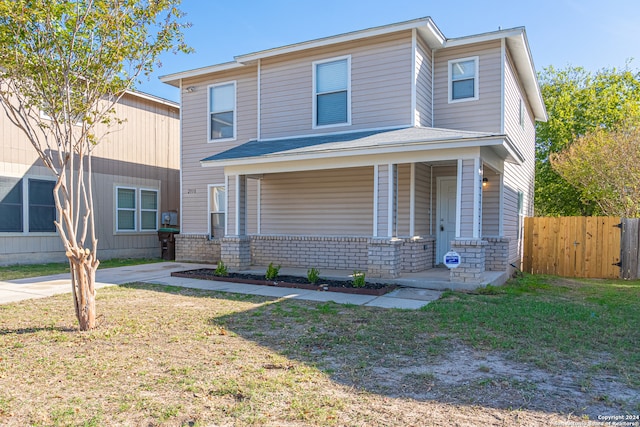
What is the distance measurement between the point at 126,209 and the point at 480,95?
11.6m

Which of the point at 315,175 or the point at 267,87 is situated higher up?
the point at 267,87

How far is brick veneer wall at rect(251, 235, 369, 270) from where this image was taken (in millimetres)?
10477

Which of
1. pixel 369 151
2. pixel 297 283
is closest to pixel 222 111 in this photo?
pixel 369 151

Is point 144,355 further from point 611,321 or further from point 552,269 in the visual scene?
point 552,269

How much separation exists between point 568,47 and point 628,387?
22.7 meters

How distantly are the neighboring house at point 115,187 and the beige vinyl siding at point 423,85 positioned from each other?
7.05 metres

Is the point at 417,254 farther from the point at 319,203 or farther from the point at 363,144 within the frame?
the point at 363,144

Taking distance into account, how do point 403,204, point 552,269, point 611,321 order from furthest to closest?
1. point 552,269
2. point 403,204
3. point 611,321

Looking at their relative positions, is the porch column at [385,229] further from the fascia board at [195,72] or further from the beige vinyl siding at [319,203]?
the fascia board at [195,72]

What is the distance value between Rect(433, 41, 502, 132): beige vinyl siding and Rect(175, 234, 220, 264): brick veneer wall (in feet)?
23.4

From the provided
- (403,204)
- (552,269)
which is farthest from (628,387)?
(552,269)

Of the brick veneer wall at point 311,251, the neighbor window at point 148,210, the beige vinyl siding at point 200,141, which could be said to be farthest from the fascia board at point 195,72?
the brick veneer wall at point 311,251

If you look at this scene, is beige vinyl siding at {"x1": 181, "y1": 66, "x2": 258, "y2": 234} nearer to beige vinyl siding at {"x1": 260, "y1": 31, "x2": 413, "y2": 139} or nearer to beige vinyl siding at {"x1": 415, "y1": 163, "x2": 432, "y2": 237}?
beige vinyl siding at {"x1": 260, "y1": 31, "x2": 413, "y2": 139}

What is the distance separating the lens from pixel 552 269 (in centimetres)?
1220
